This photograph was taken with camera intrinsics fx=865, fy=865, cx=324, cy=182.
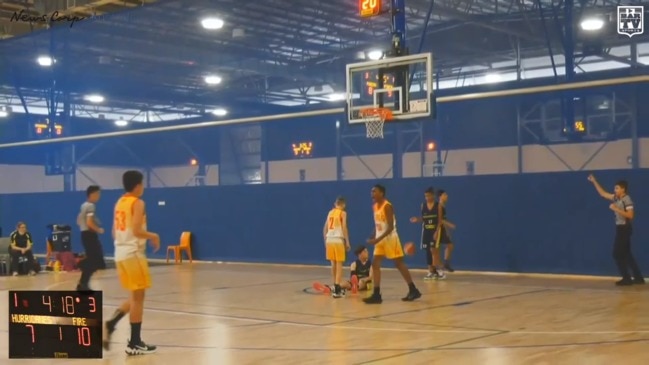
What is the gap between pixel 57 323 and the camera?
314 inches

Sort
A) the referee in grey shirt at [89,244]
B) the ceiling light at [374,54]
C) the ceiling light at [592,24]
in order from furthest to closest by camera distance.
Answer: the ceiling light at [374,54], the ceiling light at [592,24], the referee in grey shirt at [89,244]

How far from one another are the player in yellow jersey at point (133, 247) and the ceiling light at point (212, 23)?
16.3 metres

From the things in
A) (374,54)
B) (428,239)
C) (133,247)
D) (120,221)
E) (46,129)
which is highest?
(374,54)

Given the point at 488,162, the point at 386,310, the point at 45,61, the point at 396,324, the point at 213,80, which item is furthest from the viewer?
the point at 45,61

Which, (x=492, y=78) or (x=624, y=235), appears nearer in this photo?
(x=624, y=235)

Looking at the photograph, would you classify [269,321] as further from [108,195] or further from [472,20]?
[108,195]

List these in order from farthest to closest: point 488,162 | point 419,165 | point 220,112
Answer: point 220,112 < point 419,165 < point 488,162

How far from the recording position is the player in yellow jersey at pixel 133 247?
9.23m

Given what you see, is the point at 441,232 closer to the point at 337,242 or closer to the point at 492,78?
the point at 492,78

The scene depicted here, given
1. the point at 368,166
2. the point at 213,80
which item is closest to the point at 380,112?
the point at 368,166

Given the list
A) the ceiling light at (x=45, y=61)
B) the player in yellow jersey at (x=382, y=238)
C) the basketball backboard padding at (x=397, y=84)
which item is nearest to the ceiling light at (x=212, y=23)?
the ceiling light at (x=45, y=61)

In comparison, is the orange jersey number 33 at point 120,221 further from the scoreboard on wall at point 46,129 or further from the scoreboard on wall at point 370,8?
the scoreboard on wall at point 46,129

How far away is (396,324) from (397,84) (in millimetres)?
6915

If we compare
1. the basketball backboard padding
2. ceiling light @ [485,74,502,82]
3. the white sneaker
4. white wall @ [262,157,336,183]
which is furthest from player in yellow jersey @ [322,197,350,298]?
white wall @ [262,157,336,183]
